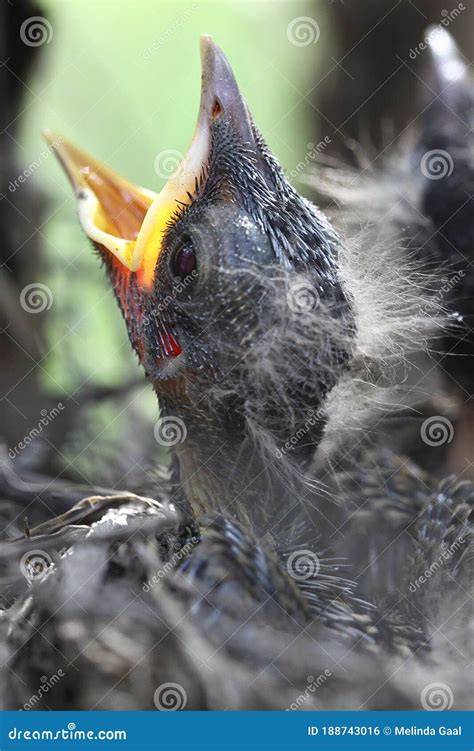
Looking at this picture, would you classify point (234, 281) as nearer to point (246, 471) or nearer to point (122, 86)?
point (246, 471)

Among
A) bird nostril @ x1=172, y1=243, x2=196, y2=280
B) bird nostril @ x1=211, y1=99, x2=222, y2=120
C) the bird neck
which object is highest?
bird nostril @ x1=211, y1=99, x2=222, y2=120

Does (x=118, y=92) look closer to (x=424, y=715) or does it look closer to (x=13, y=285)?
(x=13, y=285)

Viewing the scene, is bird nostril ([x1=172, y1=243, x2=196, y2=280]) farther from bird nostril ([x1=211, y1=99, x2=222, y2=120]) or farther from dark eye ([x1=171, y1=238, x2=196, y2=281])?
bird nostril ([x1=211, y1=99, x2=222, y2=120])

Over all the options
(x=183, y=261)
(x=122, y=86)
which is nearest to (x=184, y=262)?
(x=183, y=261)

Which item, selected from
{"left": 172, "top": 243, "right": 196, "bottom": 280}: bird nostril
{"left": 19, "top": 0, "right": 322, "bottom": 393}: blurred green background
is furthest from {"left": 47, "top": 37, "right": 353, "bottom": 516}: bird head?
{"left": 19, "top": 0, "right": 322, "bottom": 393}: blurred green background

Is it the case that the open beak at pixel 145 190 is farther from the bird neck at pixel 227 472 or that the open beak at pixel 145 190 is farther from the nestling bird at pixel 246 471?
the bird neck at pixel 227 472

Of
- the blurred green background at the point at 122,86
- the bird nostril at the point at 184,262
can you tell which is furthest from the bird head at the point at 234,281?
the blurred green background at the point at 122,86
